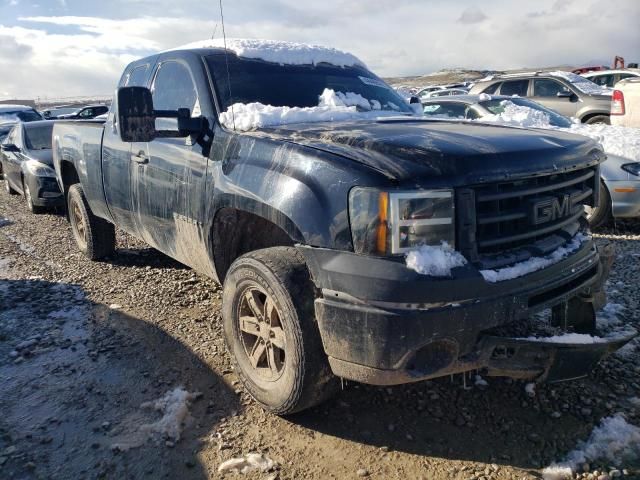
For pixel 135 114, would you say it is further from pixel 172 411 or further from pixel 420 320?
pixel 420 320

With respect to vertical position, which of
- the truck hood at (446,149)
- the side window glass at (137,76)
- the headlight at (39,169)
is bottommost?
the headlight at (39,169)

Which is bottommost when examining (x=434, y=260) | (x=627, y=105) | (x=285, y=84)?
(x=434, y=260)

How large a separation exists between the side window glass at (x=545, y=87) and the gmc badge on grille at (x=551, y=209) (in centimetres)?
1021

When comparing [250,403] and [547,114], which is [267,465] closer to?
[250,403]

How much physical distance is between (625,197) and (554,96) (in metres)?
6.80

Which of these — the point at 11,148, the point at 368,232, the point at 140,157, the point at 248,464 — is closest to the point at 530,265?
the point at 368,232

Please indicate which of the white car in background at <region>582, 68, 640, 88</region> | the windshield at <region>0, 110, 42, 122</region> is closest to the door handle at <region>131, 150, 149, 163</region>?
the windshield at <region>0, 110, 42, 122</region>

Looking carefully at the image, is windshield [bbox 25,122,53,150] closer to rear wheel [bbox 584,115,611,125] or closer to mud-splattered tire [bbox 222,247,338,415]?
mud-splattered tire [bbox 222,247,338,415]

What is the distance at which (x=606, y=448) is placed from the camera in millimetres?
2498

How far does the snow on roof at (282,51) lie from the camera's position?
370cm

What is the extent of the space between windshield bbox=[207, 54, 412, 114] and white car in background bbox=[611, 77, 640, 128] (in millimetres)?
6720

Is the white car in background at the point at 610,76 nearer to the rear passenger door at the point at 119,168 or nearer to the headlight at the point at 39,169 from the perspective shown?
the headlight at the point at 39,169

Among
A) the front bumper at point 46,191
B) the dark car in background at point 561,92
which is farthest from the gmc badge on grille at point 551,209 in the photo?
the dark car in background at point 561,92

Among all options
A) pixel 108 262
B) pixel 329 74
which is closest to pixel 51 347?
pixel 108 262
